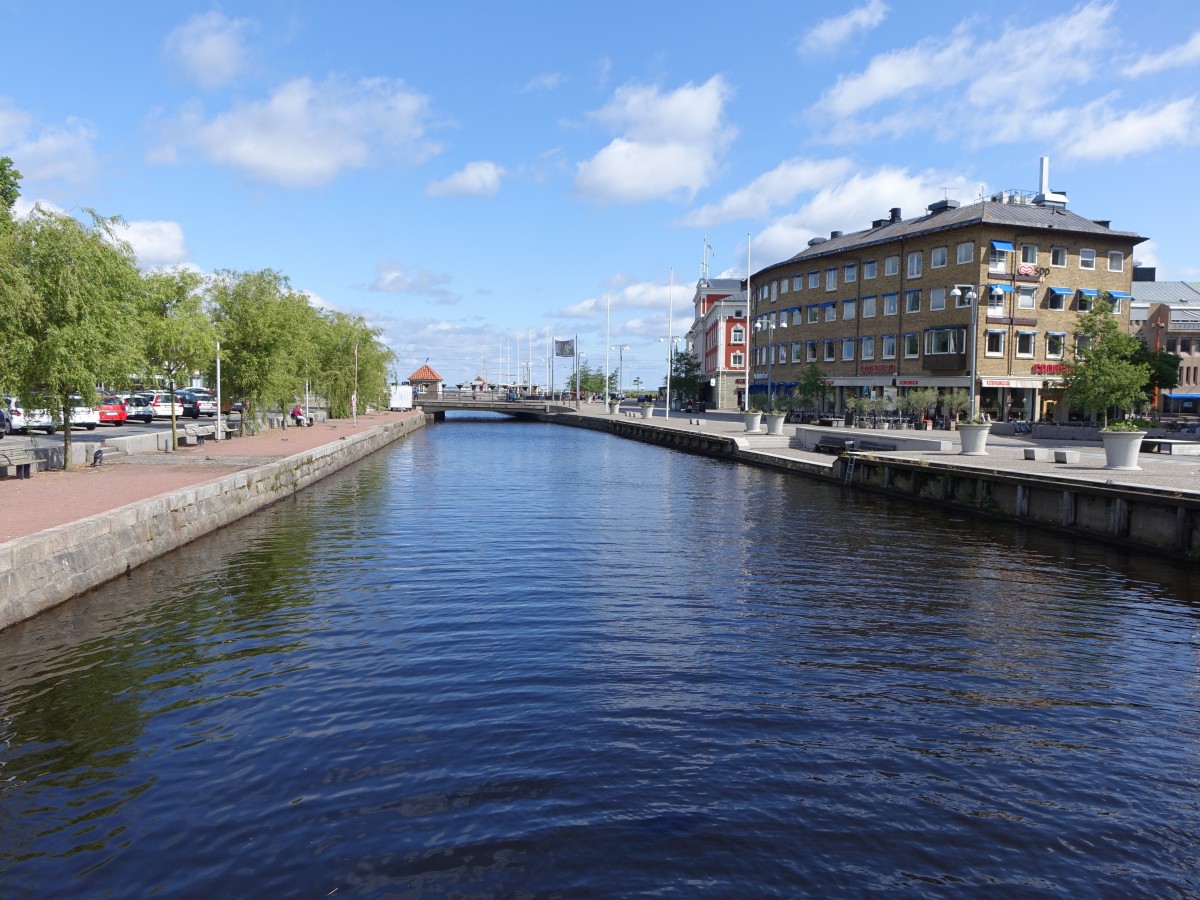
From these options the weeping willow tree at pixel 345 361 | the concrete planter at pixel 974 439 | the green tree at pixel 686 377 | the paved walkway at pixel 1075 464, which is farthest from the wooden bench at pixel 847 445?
the green tree at pixel 686 377

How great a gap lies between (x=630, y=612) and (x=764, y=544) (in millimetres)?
7234

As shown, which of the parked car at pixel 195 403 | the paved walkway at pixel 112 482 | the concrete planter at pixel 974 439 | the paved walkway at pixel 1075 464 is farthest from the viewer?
the parked car at pixel 195 403

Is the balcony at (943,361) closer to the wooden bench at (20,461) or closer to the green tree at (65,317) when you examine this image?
the green tree at (65,317)

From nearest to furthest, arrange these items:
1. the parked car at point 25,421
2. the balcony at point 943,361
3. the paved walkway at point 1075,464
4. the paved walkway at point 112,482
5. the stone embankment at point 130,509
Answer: the stone embankment at point 130,509
the paved walkway at point 112,482
the paved walkway at point 1075,464
the parked car at point 25,421
the balcony at point 943,361

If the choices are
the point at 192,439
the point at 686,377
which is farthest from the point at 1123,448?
the point at 686,377

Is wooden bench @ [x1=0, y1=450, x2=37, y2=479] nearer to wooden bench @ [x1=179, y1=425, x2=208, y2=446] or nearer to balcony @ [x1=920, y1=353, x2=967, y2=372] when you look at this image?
wooden bench @ [x1=179, y1=425, x2=208, y2=446]

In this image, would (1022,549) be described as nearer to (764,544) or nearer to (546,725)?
(764,544)

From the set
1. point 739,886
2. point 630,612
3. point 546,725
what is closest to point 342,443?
point 630,612

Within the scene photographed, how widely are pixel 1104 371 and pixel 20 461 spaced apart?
160 ft

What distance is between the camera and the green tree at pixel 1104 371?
4569 cm

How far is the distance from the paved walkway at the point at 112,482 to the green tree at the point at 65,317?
98.0 inches

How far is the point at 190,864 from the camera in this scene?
19.9 ft

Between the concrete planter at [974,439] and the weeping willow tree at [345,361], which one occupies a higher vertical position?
the weeping willow tree at [345,361]

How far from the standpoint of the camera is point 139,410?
53.3m
